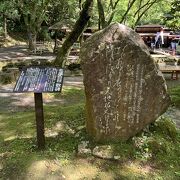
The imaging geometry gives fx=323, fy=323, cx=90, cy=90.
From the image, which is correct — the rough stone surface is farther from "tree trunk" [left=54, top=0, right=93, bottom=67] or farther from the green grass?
"tree trunk" [left=54, top=0, right=93, bottom=67]

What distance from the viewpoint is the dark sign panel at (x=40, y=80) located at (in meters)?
4.84

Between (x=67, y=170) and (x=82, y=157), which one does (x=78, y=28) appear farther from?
(x=67, y=170)

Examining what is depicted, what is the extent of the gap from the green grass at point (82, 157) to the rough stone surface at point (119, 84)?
12.4 inches

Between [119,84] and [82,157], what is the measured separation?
49.8 inches

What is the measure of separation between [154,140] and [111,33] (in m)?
1.85

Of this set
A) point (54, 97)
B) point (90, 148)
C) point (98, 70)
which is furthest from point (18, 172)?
point (54, 97)

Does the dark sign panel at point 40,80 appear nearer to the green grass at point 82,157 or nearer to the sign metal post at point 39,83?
the sign metal post at point 39,83

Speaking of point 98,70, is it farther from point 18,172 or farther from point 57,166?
point 18,172

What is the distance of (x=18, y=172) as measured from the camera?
4.70 metres

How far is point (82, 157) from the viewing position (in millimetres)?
5000

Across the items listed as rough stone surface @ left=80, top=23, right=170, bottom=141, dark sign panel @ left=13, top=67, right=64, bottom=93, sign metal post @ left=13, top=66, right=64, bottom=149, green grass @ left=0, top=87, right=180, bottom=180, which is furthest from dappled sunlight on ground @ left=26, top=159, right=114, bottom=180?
dark sign panel @ left=13, top=67, right=64, bottom=93

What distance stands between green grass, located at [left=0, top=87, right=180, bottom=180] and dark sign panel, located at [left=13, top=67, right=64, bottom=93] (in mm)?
1054

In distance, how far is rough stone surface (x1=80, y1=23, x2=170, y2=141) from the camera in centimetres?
490

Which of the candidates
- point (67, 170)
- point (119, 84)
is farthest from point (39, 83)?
point (67, 170)
